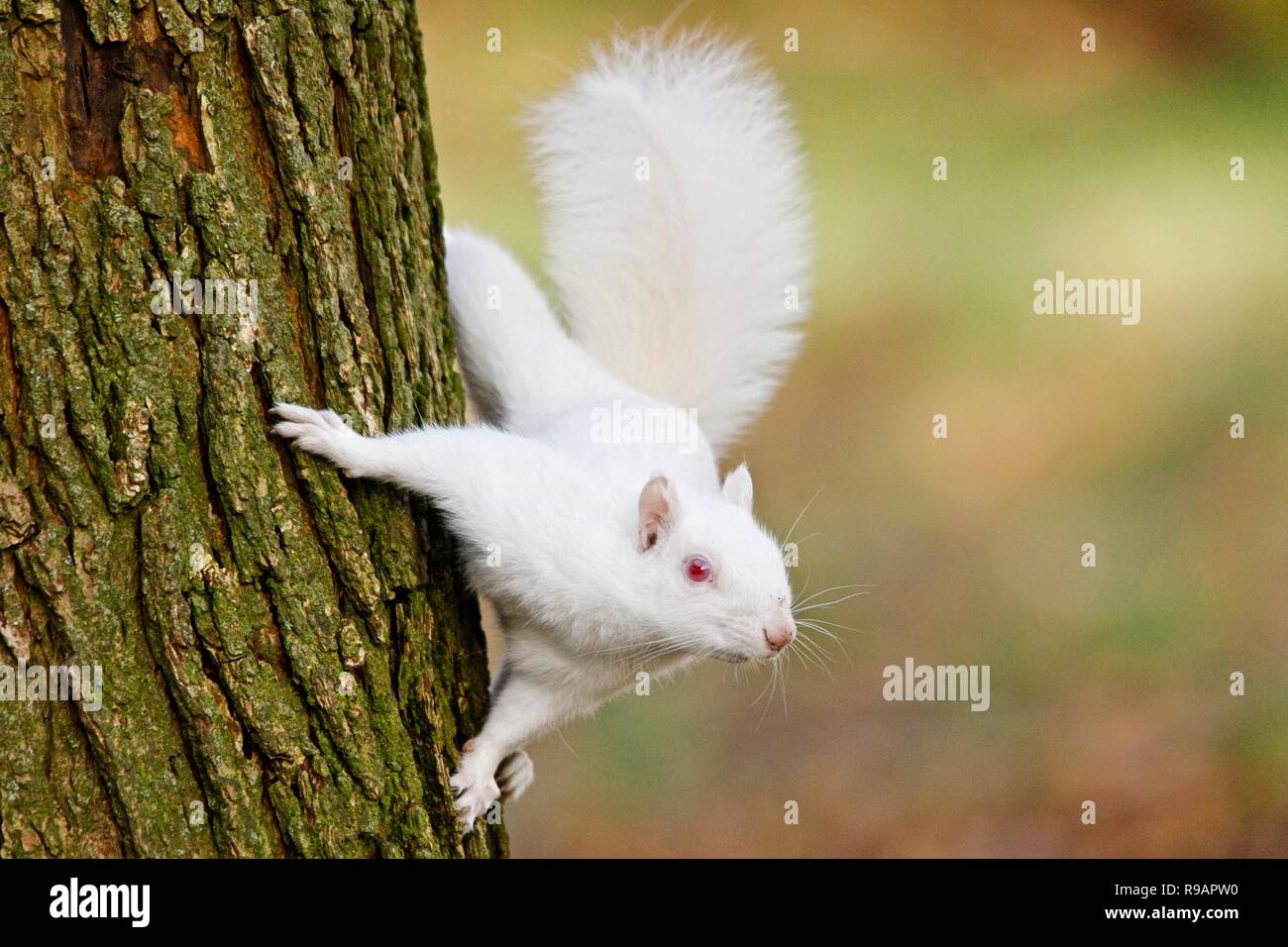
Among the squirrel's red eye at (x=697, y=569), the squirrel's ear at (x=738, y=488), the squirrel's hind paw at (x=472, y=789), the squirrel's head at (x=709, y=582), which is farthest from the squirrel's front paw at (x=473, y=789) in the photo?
the squirrel's ear at (x=738, y=488)

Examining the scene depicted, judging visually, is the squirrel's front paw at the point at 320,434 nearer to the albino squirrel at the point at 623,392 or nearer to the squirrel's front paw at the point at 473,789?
the albino squirrel at the point at 623,392

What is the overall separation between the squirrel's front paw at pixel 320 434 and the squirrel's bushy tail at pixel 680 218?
1.27 metres

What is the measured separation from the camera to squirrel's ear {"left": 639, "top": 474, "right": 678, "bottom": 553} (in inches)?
99.1

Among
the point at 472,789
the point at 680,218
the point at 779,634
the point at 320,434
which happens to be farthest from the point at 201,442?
the point at 680,218

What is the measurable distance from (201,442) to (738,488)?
124 cm

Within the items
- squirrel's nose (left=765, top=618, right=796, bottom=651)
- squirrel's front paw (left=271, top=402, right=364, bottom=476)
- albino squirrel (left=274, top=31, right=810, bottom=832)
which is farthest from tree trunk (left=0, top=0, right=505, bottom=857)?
squirrel's nose (left=765, top=618, right=796, bottom=651)

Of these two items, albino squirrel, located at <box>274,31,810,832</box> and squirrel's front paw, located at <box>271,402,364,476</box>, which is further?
albino squirrel, located at <box>274,31,810,832</box>

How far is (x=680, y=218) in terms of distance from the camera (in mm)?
3359

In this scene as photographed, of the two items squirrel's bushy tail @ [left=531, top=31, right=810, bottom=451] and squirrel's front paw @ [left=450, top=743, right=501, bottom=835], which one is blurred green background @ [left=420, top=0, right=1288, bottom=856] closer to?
squirrel's bushy tail @ [left=531, top=31, right=810, bottom=451]

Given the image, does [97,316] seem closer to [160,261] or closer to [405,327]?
[160,261]

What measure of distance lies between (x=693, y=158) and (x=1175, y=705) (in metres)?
3.80

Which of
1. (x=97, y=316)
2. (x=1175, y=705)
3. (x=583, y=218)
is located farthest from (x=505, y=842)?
(x=1175, y=705)

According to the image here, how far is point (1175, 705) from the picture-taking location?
18.5 ft

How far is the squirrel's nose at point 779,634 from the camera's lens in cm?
247
